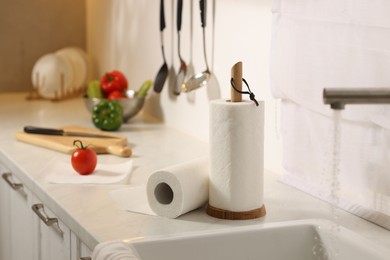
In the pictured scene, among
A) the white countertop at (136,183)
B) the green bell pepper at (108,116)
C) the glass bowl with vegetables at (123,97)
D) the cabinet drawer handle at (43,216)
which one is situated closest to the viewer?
the white countertop at (136,183)

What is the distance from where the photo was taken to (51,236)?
193 centimetres

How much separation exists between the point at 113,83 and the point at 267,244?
141 centimetres

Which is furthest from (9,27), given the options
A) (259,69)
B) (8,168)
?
(259,69)

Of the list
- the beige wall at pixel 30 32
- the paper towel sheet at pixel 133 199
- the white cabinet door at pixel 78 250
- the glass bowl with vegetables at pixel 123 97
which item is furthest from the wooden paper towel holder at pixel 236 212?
the beige wall at pixel 30 32

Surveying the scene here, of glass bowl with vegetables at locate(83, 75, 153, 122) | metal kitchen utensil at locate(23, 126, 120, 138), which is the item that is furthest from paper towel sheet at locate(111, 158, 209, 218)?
glass bowl with vegetables at locate(83, 75, 153, 122)

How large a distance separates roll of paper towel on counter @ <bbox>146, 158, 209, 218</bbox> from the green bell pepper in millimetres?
949

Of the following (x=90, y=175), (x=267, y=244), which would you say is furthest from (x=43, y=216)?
(x=267, y=244)

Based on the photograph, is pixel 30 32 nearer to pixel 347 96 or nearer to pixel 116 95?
pixel 116 95

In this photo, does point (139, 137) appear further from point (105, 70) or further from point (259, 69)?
point (105, 70)

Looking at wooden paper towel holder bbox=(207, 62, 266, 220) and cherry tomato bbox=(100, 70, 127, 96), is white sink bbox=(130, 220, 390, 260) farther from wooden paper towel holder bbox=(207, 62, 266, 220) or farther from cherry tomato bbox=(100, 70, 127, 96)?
cherry tomato bbox=(100, 70, 127, 96)

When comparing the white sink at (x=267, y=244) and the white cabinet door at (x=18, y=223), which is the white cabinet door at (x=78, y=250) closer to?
the white sink at (x=267, y=244)

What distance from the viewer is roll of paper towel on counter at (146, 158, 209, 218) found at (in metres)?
1.67

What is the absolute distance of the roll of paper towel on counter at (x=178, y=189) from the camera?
167 centimetres

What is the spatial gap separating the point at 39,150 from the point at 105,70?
110 cm
